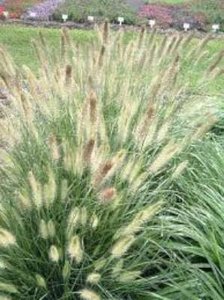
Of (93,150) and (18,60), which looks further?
(18,60)

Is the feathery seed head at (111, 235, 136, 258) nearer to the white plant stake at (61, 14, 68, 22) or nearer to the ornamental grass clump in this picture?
the ornamental grass clump

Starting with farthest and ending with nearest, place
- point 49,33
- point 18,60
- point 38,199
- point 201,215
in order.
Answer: point 49,33, point 18,60, point 201,215, point 38,199

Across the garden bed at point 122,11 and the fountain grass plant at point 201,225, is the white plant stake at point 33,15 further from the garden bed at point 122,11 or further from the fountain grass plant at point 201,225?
the fountain grass plant at point 201,225

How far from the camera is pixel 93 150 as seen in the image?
11.2 ft

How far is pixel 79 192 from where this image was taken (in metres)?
3.79

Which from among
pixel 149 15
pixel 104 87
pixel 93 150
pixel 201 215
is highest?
pixel 93 150

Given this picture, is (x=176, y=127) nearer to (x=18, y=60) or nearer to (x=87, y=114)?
(x=87, y=114)

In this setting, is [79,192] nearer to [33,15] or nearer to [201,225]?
[201,225]

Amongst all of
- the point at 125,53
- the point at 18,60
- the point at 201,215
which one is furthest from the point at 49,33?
the point at 201,215

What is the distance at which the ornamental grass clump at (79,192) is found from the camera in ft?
11.6

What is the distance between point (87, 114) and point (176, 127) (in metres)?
1.43

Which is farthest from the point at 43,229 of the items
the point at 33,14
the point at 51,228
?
the point at 33,14

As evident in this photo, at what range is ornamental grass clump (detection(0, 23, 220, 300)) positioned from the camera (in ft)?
11.6

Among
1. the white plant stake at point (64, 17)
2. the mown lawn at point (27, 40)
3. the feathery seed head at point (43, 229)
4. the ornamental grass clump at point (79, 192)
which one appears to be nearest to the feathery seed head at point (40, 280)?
the ornamental grass clump at point (79, 192)
